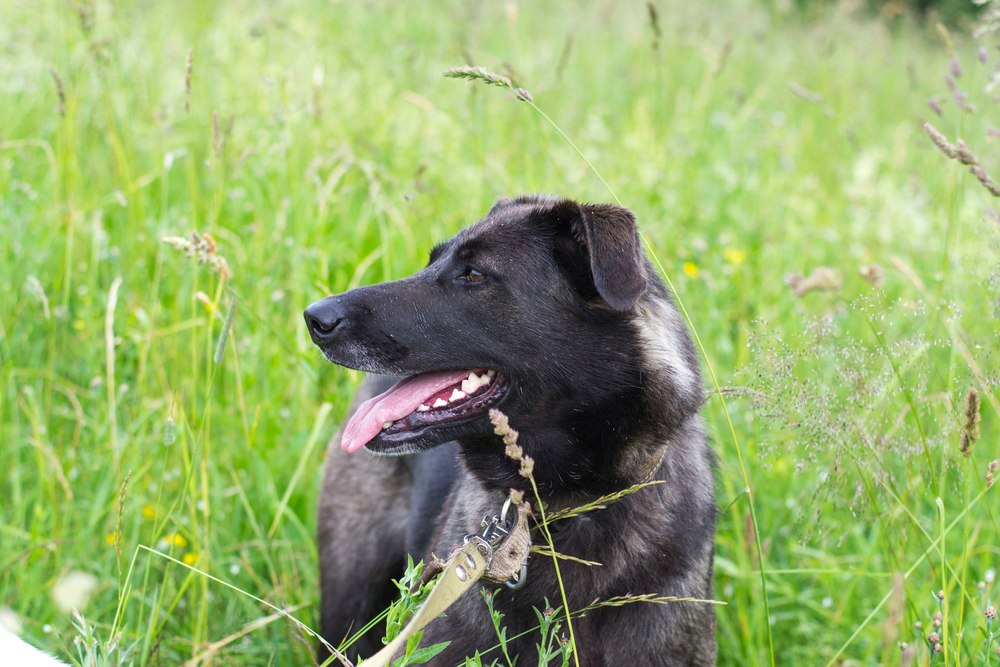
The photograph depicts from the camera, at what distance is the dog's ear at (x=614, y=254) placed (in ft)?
7.07

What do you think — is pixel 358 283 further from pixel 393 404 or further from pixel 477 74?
pixel 477 74

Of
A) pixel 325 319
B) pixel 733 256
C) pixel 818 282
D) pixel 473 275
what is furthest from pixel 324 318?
pixel 733 256

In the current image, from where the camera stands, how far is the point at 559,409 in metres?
2.42

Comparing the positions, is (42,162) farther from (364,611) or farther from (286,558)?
(364,611)

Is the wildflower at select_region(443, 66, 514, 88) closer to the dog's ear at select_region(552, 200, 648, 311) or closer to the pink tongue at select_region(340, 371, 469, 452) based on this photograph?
the dog's ear at select_region(552, 200, 648, 311)

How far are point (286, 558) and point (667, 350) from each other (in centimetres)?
169

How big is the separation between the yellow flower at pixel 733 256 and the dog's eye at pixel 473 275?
2.78 metres

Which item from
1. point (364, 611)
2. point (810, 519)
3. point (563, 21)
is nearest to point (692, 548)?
point (810, 519)

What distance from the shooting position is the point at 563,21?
8.84 meters

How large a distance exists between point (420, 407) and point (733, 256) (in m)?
2.98

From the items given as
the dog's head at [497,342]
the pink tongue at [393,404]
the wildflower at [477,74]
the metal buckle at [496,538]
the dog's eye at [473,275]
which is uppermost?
the wildflower at [477,74]

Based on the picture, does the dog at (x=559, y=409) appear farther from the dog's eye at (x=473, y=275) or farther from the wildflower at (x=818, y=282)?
the wildflower at (x=818, y=282)

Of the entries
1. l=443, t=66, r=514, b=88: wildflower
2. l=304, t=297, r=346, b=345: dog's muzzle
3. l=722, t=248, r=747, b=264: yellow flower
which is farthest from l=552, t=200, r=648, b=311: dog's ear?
l=722, t=248, r=747, b=264: yellow flower

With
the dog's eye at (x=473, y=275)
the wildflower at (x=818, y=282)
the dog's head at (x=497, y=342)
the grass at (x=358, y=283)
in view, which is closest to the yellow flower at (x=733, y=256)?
the grass at (x=358, y=283)
